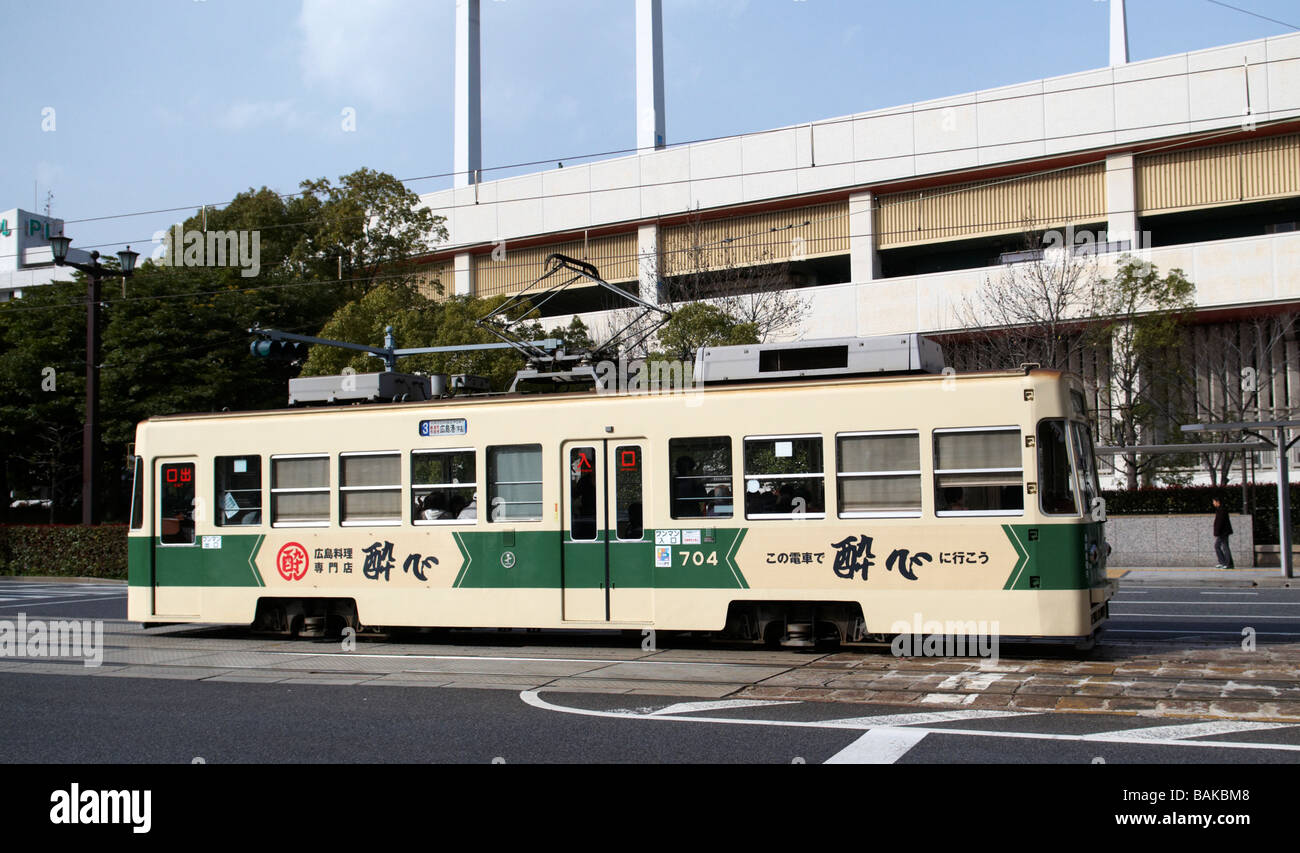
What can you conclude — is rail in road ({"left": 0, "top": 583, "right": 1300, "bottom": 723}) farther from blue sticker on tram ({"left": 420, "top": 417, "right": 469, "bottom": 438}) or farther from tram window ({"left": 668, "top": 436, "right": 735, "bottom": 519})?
blue sticker on tram ({"left": 420, "top": 417, "right": 469, "bottom": 438})

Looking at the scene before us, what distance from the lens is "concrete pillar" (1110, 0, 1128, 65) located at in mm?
38312

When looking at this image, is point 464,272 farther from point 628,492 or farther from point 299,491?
point 628,492

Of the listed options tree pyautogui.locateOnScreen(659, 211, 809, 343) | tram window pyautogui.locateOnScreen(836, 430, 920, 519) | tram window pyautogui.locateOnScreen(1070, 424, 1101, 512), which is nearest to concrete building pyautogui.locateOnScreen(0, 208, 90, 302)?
tree pyautogui.locateOnScreen(659, 211, 809, 343)

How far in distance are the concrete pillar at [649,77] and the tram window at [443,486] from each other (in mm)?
30475

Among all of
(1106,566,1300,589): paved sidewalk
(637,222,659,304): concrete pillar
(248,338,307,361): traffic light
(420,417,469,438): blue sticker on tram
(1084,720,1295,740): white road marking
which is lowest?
(1106,566,1300,589): paved sidewalk

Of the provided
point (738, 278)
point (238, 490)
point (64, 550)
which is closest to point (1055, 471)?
point (238, 490)

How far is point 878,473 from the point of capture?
11.7 m

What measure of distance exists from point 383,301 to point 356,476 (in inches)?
625

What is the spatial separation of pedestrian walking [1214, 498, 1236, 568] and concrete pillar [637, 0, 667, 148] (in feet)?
78.4

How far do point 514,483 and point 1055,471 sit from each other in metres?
6.01

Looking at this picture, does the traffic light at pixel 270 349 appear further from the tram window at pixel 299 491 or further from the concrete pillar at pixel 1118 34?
the concrete pillar at pixel 1118 34

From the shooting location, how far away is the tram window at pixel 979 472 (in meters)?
11.2
